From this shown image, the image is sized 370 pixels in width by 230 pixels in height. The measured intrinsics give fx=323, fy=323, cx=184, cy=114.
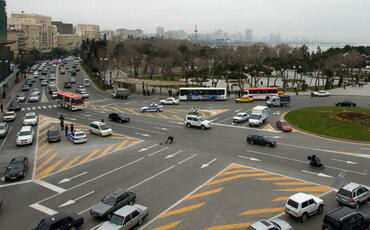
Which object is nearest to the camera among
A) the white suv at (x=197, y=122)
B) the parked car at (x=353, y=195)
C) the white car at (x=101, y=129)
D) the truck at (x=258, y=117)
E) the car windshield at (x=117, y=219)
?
the car windshield at (x=117, y=219)

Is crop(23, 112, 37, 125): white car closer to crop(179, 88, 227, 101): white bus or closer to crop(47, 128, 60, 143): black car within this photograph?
crop(47, 128, 60, 143): black car

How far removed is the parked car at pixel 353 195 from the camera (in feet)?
65.7

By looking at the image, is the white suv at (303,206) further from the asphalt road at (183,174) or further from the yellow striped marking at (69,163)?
the yellow striped marking at (69,163)

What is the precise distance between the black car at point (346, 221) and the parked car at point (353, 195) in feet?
7.33

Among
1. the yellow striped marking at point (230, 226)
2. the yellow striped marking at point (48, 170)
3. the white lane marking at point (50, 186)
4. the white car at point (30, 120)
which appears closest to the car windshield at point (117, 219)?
the yellow striped marking at point (230, 226)

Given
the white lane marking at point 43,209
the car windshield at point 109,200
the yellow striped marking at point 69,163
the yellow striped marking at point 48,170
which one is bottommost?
the white lane marking at point 43,209

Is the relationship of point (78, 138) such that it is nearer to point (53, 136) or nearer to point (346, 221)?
point (53, 136)

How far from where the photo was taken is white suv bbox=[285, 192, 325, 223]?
1867cm

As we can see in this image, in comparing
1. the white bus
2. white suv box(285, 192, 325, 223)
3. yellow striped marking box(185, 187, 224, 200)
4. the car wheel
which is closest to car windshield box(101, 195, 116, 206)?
yellow striped marking box(185, 187, 224, 200)

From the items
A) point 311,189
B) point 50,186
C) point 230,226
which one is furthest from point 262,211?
point 50,186

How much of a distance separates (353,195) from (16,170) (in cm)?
2467

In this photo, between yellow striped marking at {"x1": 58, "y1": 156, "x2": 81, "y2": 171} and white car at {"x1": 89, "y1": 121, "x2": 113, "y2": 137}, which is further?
white car at {"x1": 89, "y1": 121, "x2": 113, "y2": 137}

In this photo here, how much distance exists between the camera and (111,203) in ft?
65.1

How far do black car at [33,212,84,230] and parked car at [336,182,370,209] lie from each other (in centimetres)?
1613
